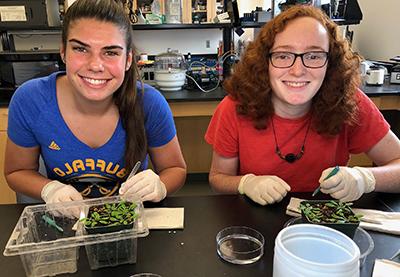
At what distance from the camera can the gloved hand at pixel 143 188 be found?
3.30ft

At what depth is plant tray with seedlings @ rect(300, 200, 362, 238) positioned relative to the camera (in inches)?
32.0

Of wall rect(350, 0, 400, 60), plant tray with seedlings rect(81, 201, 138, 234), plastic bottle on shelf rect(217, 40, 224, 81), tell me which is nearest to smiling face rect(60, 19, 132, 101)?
plant tray with seedlings rect(81, 201, 138, 234)

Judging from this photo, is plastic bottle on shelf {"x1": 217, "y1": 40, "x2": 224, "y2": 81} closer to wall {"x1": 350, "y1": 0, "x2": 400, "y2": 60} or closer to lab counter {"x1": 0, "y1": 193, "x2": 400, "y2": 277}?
wall {"x1": 350, "y1": 0, "x2": 400, "y2": 60}

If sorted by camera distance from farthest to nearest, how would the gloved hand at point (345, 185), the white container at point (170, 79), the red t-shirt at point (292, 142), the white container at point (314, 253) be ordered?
the white container at point (170, 79) → the red t-shirt at point (292, 142) → the gloved hand at point (345, 185) → the white container at point (314, 253)

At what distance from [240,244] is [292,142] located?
55cm

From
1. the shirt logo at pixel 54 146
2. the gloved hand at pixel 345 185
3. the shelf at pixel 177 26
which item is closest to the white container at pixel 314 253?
the gloved hand at pixel 345 185

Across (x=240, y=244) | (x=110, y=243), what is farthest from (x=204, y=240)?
(x=110, y=243)

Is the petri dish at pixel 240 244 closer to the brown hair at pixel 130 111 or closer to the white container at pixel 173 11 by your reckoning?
the brown hair at pixel 130 111

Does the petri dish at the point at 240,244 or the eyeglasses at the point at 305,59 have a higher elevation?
the eyeglasses at the point at 305,59

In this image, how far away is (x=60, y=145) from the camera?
1262mm

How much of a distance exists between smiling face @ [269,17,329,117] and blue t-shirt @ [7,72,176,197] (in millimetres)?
506

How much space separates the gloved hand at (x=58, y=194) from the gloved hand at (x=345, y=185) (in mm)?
729

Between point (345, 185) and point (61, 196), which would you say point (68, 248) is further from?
point (345, 185)

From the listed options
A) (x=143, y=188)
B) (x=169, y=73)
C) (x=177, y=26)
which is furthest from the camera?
(x=177, y=26)
